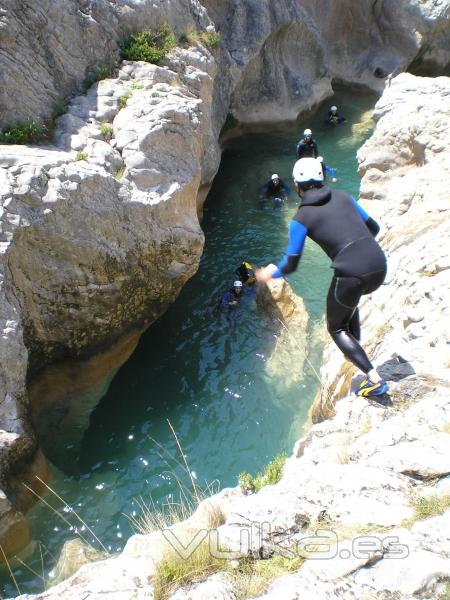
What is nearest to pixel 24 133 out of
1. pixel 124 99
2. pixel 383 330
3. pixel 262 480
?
pixel 124 99

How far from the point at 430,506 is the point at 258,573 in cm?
152

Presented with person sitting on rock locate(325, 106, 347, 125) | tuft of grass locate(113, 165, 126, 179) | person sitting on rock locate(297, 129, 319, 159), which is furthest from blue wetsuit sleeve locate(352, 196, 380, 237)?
person sitting on rock locate(325, 106, 347, 125)

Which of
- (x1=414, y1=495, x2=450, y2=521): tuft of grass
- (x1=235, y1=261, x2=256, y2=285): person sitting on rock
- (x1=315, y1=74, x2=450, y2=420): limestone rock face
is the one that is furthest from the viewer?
(x1=235, y1=261, x2=256, y2=285): person sitting on rock

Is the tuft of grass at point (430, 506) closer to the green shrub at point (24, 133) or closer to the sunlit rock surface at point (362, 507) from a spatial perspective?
the sunlit rock surface at point (362, 507)

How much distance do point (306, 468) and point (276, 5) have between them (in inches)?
861

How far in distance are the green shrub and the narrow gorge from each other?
195 millimetres

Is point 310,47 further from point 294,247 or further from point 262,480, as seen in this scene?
point 262,480

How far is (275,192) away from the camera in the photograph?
1777 centimetres

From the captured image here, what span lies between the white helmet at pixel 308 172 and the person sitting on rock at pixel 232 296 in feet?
25.3

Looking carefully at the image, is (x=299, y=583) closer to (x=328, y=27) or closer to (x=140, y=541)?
(x=140, y=541)

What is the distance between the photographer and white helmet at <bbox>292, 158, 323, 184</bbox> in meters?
5.48

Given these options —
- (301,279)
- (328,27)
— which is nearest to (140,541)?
(301,279)

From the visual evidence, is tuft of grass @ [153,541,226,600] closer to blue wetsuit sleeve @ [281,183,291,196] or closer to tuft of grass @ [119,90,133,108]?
tuft of grass @ [119,90,133,108]

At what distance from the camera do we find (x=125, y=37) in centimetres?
1224
